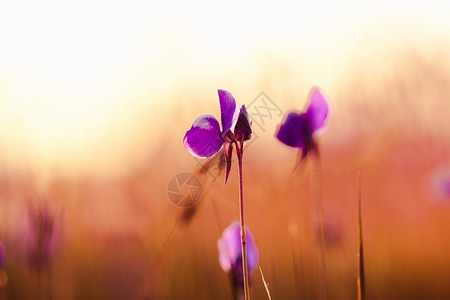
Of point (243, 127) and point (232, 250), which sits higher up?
point (243, 127)

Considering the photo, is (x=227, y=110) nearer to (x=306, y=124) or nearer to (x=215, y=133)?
(x=215, y=133)

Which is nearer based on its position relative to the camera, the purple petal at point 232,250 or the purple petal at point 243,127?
the purple petal at point 243,127

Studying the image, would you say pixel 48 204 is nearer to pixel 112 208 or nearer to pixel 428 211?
pixel 112 208

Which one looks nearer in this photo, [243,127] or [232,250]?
[243,127]

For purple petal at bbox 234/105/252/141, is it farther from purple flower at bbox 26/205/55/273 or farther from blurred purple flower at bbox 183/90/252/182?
purple flower at bbox 26/205/55/273

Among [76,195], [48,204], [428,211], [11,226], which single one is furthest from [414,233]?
[48,204]

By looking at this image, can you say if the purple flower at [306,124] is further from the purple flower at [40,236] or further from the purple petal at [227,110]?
the purple flower at [40,236]

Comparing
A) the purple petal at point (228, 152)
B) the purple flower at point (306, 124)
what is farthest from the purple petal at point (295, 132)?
the purple petal at point (228, 152)

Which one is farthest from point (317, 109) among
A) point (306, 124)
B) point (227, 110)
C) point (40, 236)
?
point (40, 236)
